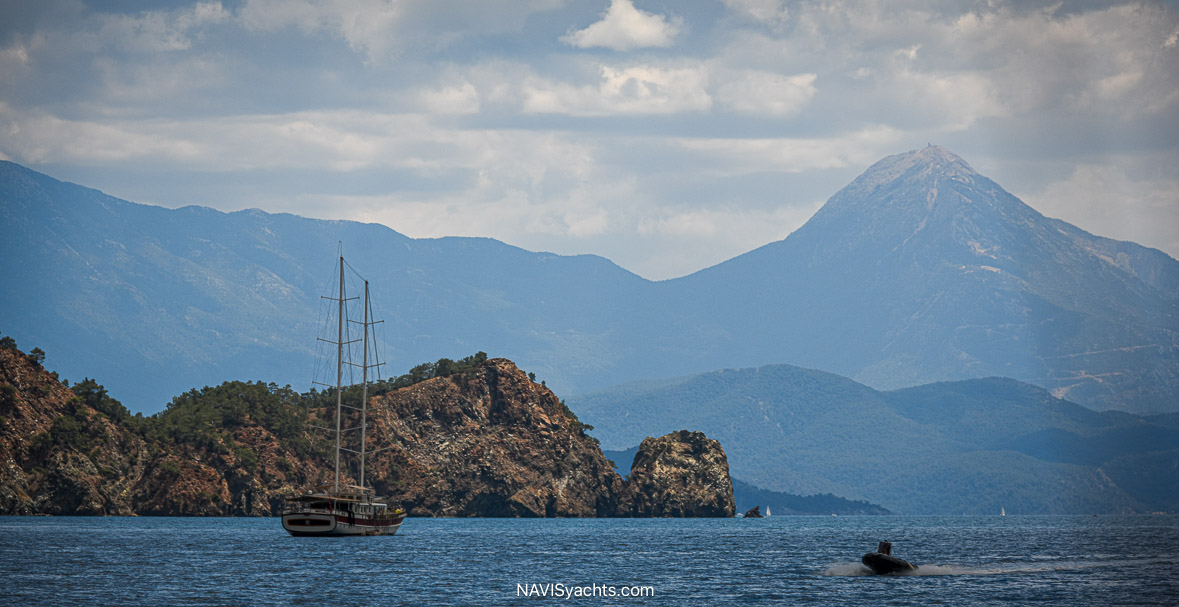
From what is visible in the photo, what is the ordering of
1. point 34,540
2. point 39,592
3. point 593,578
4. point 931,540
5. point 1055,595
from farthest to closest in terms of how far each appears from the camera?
point 931,540 → point 34,540 → point 593,578 → point 1055,595 → point 39,592

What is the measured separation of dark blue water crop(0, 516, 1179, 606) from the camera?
302 ft

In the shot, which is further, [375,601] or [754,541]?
[754,541]

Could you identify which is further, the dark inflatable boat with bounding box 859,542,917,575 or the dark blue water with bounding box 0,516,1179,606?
the dark inflatable boat with bounding box 859,542,917,575

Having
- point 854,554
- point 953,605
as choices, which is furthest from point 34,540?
point 953,605

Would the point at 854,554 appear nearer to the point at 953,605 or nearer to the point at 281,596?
the point at 953,605

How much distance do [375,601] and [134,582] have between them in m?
19.9

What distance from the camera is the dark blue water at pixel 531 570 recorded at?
92000 millimetres

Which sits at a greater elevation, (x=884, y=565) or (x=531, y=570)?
(x=531, y=570)

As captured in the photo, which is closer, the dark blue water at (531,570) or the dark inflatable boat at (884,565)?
the dark blue water at (531,570)

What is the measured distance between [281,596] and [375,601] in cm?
647

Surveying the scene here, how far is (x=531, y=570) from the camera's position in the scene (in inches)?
4496

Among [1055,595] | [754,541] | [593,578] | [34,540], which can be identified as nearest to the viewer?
[1055,595]

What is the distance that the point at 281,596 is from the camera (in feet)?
298

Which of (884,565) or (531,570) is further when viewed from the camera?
(531,570)
